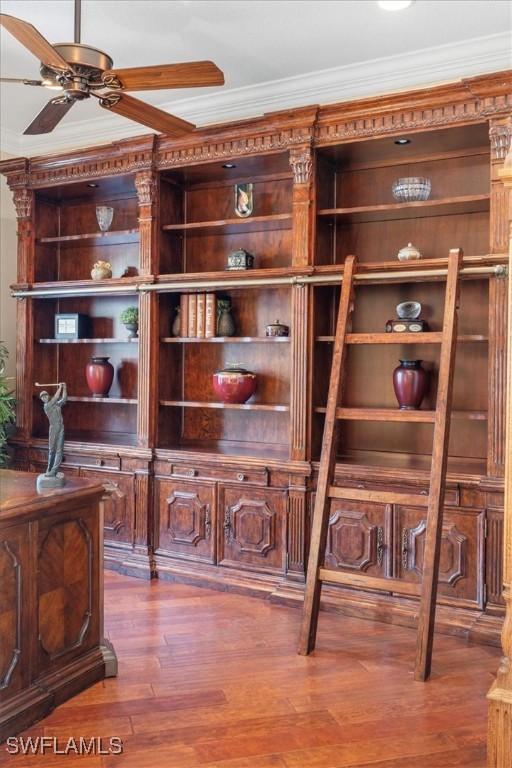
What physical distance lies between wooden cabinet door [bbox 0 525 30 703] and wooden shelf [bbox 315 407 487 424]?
164 centimetres

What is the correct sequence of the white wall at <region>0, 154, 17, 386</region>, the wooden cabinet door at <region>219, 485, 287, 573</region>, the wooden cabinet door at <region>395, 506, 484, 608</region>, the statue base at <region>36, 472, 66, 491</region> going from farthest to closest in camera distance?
1. the white wall at <region>0, 154, 17, 386</region>
2. the wooden cabinet door at <region>219, 485, 287, 573</region>
3. the wooden cabinet door at <region>395, 506, 484, 608</region>
4. the statue base at <region>36, 472, 66, 491</region>

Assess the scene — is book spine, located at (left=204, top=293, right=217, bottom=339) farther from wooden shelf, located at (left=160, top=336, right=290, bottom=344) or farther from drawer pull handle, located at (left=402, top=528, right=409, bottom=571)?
drawer pull handle, located at (left=402, top=528, right=409, bottom=571)

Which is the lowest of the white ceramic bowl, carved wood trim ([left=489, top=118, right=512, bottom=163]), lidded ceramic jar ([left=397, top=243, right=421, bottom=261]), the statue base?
the statue base

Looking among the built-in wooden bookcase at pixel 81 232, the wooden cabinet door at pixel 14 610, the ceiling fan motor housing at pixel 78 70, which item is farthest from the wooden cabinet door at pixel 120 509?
the ceiling fan motor housing at pixel 78 70

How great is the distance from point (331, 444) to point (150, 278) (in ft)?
5.65

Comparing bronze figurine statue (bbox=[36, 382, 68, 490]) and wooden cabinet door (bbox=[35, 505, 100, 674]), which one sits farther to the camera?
bronze figurine statue (bbox=[36, 382, 68, 490])

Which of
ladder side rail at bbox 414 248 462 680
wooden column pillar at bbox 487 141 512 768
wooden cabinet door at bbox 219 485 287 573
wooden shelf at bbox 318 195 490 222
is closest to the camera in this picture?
wooden column pillar at bbox 487 141 512 768

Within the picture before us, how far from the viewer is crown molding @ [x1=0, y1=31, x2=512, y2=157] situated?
3757 millimetres

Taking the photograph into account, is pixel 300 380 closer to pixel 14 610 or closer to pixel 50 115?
pixel 50 115

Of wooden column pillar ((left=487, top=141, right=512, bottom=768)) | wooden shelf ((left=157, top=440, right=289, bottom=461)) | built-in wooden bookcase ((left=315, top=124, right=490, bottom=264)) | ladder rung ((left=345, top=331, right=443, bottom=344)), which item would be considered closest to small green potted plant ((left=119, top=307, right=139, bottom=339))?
wooden shelf ((left=157, top=440, right=289, bottom=461))

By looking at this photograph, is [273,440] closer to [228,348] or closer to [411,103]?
[228,348]

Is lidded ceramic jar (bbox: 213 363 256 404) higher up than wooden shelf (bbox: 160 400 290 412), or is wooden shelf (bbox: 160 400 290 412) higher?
lidded ceramic jar (bbox: 213 363 256 404)

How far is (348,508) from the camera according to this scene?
3.85 m

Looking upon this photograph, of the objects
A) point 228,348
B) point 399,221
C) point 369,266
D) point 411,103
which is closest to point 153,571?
point 228,348
